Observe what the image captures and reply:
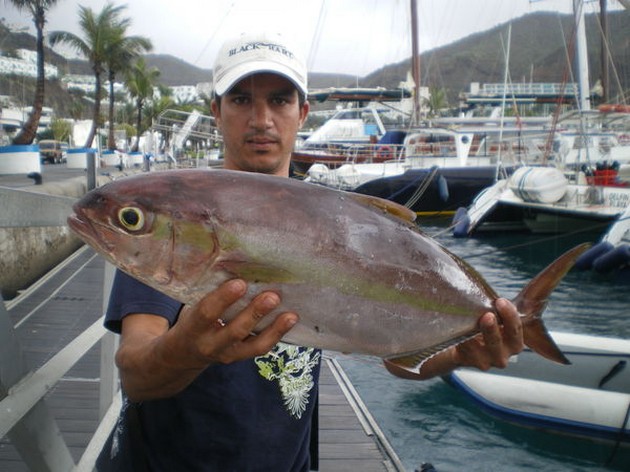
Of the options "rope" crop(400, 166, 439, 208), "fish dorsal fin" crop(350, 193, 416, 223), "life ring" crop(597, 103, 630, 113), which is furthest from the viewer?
"rope" crop(400, 166, 439, 208)

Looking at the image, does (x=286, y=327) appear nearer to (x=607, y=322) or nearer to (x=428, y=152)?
(x=607, y=322)

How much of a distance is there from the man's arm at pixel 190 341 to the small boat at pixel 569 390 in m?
5.63

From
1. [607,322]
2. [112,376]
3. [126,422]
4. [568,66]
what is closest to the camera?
[126,422]

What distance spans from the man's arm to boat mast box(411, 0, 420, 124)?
2868 cm

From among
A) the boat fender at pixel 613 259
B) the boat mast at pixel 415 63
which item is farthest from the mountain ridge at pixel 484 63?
the boat fender at pixel 613 259

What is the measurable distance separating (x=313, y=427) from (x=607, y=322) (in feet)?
34.6

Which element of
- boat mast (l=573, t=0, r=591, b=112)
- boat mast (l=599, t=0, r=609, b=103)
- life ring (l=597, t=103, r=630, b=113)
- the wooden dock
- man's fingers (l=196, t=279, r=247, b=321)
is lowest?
the wooden dock

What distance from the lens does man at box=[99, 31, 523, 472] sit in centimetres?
140

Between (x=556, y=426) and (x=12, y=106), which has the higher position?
(x=12, y=106)

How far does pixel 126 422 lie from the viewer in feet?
5.77

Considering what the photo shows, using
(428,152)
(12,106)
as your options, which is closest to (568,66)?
(428,152)

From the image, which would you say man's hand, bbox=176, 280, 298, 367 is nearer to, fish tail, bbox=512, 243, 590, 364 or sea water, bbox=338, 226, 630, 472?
fish tail, bbox=512, 243, 590, 364

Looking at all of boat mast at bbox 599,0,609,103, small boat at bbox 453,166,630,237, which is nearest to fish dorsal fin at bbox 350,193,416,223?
small boat at bbox 453,166,630,237

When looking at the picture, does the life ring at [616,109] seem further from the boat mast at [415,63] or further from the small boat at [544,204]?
the boat mast at [415,63]
